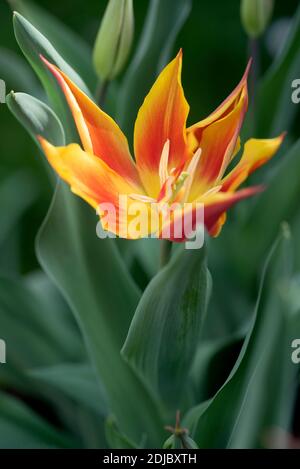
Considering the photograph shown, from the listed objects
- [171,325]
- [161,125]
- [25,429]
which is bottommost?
[25,429]

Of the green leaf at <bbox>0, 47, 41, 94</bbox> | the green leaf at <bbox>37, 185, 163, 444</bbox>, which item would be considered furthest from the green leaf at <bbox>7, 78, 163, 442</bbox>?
the green leaf at <bbox>0, 47, 41, 94</bbox>

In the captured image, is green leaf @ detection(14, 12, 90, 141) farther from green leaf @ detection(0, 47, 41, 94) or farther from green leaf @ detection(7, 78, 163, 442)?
green leaf @ detection(0, 47, 41, 94)

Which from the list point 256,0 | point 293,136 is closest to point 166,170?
point 256,0

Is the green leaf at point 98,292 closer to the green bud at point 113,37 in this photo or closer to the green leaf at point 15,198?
the green bud at point 113,37

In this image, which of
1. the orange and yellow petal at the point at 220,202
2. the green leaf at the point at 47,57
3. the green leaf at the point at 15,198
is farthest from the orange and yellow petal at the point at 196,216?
the green leaf at the point at 15,198

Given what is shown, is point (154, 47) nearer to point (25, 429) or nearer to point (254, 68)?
point (254, 68)

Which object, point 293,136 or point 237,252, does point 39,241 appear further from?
point 293,136

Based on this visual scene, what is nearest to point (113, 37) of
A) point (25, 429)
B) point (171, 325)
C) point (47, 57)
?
point (47, 57)
